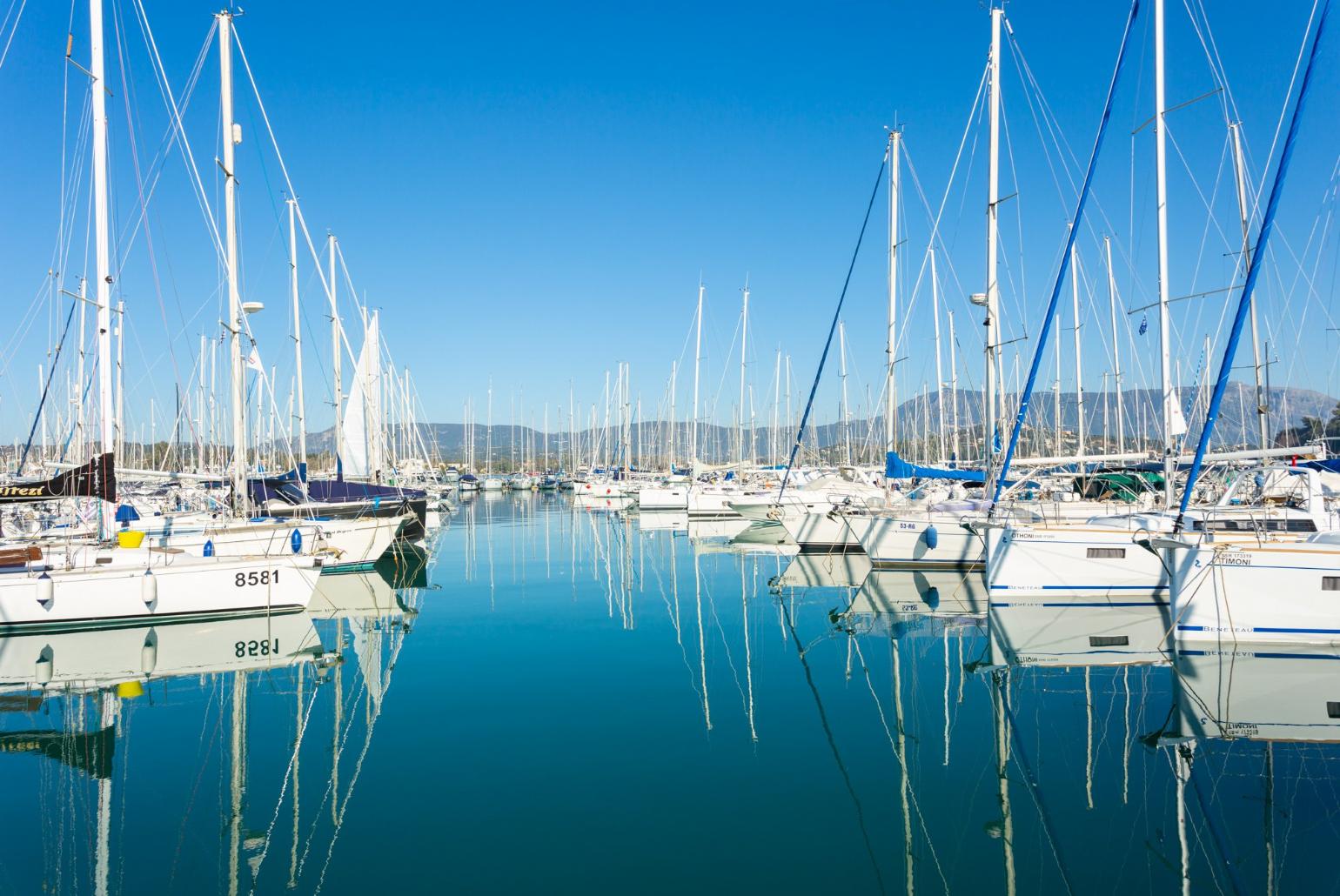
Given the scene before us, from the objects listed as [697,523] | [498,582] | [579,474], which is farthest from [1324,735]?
[579,474]

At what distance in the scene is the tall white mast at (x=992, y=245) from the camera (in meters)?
22.8

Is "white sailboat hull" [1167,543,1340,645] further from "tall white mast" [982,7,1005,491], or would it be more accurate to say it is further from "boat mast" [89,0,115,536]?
"boat mast" [89,0,115,536]

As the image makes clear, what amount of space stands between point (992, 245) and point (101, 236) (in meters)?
20.2

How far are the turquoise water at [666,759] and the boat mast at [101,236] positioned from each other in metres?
4.51

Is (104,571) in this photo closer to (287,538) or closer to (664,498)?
(287,538)

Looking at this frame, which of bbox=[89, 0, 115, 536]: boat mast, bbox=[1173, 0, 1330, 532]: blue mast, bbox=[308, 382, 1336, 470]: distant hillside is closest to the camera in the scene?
bbox=[1173, 0, 1330, 532]: blue mast

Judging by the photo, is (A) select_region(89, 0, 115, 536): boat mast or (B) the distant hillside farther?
(B) the distant hillside

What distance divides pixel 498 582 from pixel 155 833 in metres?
17.3

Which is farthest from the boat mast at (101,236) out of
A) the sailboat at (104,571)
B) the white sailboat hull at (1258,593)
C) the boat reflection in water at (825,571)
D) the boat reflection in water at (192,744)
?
the white sailboat hull at (1258,593)

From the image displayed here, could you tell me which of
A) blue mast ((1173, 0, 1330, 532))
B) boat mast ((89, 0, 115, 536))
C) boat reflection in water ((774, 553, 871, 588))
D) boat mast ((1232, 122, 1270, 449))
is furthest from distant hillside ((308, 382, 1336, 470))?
boat mast ((89, 0, 115, 536))

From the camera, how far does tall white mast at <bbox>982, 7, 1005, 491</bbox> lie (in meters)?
22.8

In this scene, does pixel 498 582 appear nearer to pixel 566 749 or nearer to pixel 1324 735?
pixel 566 749

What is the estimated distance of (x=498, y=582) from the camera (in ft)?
83.8

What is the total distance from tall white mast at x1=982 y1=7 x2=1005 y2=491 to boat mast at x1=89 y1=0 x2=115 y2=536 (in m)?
19.7
